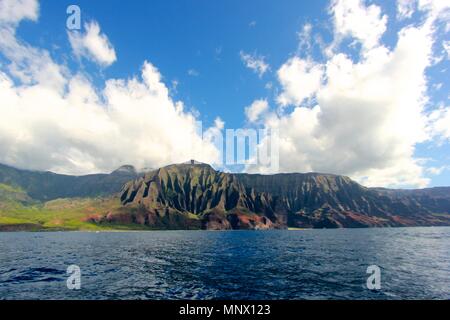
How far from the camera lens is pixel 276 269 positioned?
5744cm

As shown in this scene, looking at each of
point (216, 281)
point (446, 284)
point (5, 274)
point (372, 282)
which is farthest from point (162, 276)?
point (446, 284)

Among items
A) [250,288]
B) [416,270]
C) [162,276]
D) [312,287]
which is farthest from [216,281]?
[416,270]

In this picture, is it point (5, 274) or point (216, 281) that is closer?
point (216, 281)
